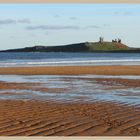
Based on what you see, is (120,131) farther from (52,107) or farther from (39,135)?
(52,107)

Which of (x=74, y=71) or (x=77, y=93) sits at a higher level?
(x=77, y=93)

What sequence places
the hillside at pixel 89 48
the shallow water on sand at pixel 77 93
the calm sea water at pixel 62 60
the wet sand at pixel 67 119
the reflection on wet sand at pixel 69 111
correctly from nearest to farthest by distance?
the wet sand at pixel 67 119 < the reflection on wet sand at pixel 69 111 < the shallow water on sand at pixel 77 93 < the calm sea water at pixel 62 60 < the hillside at pixel 89 48

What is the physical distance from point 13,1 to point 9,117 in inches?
92.1

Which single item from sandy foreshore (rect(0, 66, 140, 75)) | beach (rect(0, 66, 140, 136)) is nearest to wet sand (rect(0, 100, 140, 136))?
beach (rect(0, 66, 140, 136))

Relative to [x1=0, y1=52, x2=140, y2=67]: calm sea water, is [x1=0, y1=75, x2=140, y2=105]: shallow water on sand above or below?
above

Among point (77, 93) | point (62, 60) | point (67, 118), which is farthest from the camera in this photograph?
point (62, 60)

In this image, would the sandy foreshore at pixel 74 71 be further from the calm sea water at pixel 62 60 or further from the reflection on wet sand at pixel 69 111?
the calm sea water at pixel 62 60

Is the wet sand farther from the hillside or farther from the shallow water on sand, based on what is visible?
the hillside

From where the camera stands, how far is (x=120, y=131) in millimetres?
7520

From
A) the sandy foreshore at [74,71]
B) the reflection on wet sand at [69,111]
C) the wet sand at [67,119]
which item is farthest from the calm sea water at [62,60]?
the wet sand at [67,119]

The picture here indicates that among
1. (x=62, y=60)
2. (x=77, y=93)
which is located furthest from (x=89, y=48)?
(x=77, y=93)

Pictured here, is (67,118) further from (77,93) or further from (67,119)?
(77,93)

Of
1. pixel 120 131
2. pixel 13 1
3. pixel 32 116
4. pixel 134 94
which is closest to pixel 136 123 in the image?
pixel 120 131

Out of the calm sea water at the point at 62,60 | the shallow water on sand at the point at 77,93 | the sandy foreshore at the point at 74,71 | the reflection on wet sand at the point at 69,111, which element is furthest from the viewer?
the calm sea water at the point at 62,60
